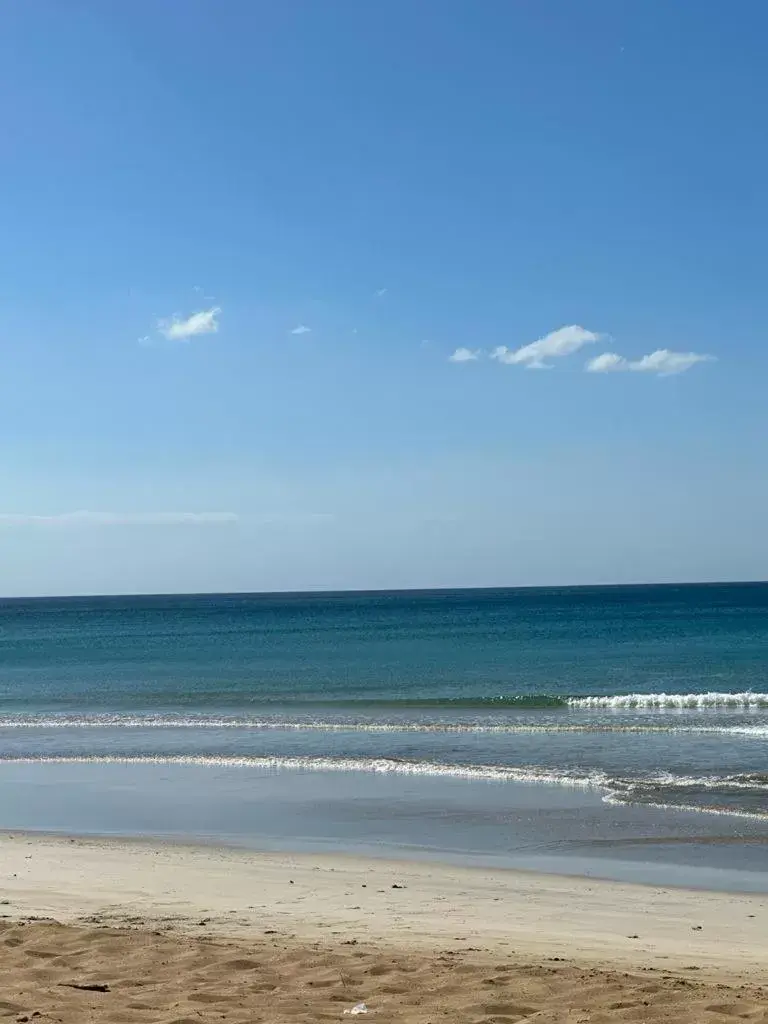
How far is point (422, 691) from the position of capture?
40.9 meters

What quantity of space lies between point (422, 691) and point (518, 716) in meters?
9.66

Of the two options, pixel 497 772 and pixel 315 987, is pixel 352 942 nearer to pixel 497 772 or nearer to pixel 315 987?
pixel 315 987

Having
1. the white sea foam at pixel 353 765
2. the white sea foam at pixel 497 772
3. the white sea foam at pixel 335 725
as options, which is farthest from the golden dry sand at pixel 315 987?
the white sea foam at pixel 335 725

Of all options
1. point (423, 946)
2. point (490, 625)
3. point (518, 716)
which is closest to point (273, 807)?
point (423, 946)

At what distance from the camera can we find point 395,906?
11531mm

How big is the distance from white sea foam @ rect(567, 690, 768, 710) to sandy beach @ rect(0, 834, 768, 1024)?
2158 cm

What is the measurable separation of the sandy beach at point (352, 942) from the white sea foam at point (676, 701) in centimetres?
2158

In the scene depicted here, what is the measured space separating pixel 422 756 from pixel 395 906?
12.6m

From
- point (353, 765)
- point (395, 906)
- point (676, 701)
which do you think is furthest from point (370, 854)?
point (676, 701)

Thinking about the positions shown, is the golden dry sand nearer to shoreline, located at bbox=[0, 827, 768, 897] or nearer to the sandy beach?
the sandy beach

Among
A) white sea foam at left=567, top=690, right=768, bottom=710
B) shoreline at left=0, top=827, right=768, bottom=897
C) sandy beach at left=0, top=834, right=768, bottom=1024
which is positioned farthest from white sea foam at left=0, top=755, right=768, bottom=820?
white sea foam at left=567, top=690, right=768, bottom=710

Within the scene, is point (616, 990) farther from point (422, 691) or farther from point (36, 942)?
point (422, 691)

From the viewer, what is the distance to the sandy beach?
7590 millimetres

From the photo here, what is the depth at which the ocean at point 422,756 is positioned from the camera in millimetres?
15742
